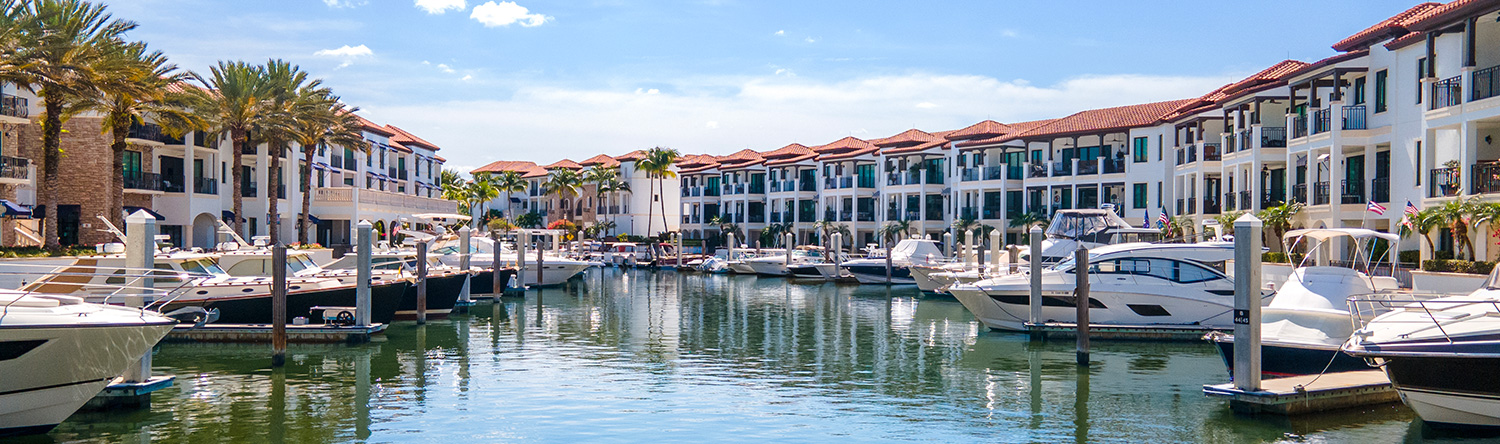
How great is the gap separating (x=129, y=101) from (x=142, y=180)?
45.2 feet

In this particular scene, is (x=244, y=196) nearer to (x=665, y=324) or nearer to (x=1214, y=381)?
(x=665, y=324)

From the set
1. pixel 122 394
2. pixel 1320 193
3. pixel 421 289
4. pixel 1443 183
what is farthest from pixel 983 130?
pixel 122 394

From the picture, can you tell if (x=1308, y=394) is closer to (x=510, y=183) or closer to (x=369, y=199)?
(x=369, y=199)

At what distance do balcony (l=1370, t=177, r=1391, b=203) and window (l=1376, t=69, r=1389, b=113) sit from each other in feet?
7.22

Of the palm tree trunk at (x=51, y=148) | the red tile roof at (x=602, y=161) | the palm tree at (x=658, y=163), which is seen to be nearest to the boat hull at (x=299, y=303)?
the palm tree trunk at (x=51, y=148)

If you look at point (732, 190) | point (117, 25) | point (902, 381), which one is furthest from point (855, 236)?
point (902, 381)

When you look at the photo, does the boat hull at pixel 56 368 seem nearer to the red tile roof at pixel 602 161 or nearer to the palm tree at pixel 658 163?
the palm tree at pixel 658 163

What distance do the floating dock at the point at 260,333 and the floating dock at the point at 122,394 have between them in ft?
26.6

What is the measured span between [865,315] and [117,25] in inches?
1080

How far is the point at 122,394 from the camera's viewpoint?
1831 cm

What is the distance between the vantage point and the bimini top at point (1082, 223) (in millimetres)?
45688

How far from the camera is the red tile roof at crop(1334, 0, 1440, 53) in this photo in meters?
35.1

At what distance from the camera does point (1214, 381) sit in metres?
22.6

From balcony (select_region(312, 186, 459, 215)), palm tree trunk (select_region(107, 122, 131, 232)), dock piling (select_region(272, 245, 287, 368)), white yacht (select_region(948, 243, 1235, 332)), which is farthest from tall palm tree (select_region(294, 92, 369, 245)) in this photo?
white yacht (select_region(948, 243, 1235, 332))
